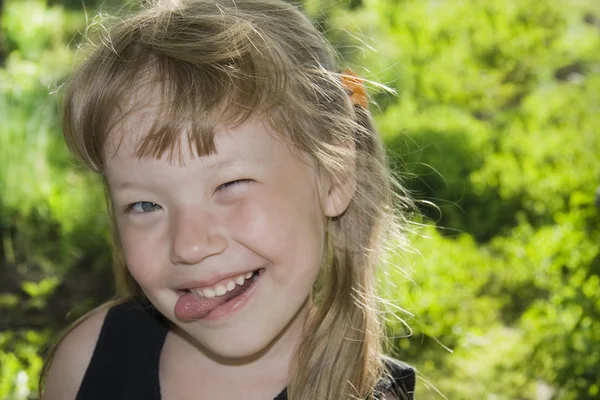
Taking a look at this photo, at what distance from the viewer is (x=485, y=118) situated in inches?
257

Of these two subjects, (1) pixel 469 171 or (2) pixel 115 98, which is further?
(1) pixel 469 171

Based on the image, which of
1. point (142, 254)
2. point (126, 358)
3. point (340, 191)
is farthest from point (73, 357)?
point (340, 191)

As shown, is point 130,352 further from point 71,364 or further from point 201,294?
point 201,294

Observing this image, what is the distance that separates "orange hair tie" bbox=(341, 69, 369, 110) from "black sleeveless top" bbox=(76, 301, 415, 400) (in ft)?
1.79

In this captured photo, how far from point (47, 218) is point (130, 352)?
280 centimetres

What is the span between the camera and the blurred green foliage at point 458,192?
345 cm

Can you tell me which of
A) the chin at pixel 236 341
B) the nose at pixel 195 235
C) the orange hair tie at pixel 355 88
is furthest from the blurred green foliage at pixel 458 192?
the chin at pixel 236 341

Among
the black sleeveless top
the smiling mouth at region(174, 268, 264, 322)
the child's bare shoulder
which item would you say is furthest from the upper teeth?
the child's bare shoulder

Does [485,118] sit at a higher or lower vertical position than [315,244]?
lower

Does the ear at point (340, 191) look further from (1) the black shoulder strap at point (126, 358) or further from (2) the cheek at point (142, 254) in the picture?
(1) the black shoulder strap at point (126, 358)

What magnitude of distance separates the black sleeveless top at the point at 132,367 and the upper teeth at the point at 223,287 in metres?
0.30

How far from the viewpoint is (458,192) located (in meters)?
5.29

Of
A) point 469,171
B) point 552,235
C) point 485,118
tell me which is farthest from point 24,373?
point 485,118

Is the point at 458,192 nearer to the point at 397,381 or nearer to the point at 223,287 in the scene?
the point at 397,381
